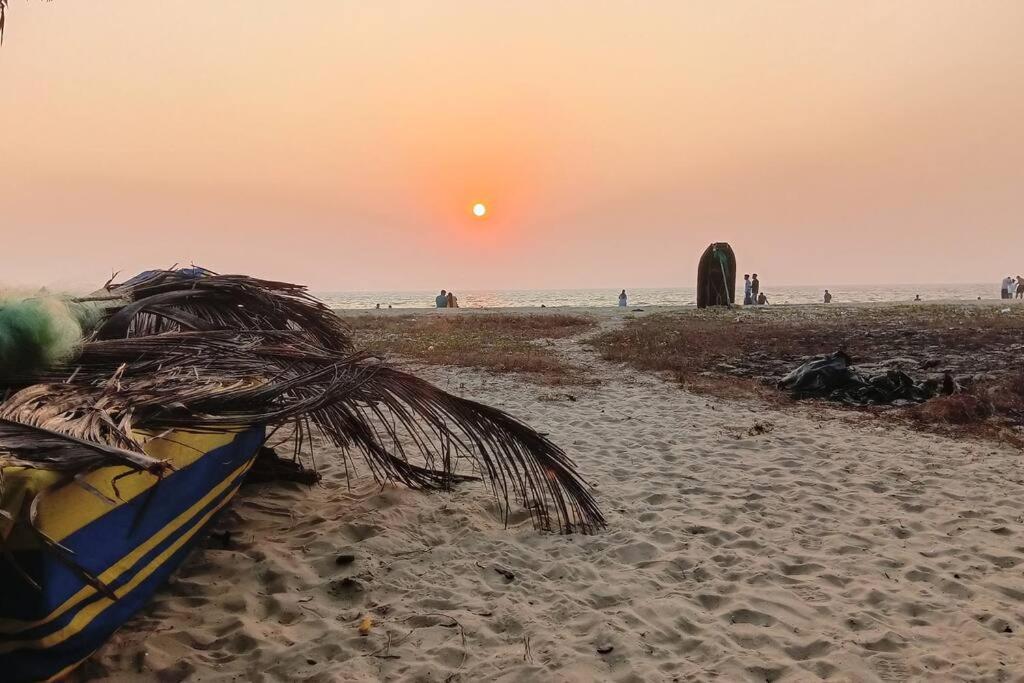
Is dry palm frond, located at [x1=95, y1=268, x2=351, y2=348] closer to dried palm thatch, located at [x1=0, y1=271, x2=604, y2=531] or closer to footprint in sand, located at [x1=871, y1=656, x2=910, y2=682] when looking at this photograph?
dried palm thatch, located at [x1=0, y1=271, x2=604, y2=531]

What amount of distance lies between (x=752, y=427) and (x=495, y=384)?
5150 mm

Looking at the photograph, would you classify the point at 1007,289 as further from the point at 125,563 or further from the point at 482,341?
the point at 125,563

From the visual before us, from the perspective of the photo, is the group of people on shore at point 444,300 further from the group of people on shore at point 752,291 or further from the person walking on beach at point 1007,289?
the person walking on beach at point 1007,289

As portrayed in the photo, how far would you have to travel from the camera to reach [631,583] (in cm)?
403

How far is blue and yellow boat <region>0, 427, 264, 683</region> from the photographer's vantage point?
7.49ft

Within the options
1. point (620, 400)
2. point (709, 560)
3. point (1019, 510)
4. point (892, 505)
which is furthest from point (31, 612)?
point (620, 400)

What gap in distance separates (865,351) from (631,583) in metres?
13.5

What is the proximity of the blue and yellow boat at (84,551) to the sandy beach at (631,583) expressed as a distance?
0.44 m

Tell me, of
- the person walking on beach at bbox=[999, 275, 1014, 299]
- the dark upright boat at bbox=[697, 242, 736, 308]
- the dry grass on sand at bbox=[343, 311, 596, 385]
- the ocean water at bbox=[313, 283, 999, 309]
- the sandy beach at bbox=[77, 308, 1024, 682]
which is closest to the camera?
the sandy beach at bbox=[77, 308, 1024, 682]

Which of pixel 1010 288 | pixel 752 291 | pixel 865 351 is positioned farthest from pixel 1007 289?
pixel 865 351

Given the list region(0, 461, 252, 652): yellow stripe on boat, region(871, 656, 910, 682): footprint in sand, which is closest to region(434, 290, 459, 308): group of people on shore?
region(0, 461, 252, 652): yellow stripe on boat

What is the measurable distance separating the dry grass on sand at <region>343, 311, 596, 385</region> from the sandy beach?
21.7 feet

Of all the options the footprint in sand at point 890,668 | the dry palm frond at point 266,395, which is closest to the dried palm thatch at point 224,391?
the dry palm frond at point 266,395

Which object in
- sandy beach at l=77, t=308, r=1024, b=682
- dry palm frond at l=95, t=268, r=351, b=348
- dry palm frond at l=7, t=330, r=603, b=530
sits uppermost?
dry palm frond at l=95, t=268, r=351, b=348
